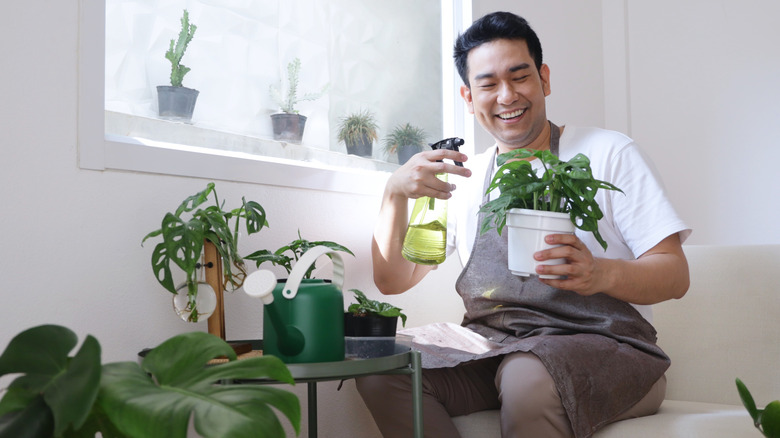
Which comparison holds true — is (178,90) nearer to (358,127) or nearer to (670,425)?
(358,127)

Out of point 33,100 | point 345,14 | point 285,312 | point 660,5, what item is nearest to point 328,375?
point 285,312

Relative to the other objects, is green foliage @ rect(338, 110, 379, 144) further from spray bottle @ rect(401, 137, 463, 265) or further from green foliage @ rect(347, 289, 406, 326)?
green foliage @ rect(347, 289, 406, 326)

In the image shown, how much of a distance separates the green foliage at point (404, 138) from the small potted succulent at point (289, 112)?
367 mm

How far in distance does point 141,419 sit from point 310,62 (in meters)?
1.34

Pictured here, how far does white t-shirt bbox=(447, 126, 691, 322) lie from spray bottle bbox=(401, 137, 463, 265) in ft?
0.42

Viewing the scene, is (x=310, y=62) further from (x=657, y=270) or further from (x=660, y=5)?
(x=660, y=5)

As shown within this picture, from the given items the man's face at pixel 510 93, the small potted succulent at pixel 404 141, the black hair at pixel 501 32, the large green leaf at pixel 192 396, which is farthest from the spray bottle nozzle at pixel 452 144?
the large green leaf at pixel 192 396

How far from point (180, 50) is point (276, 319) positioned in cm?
66

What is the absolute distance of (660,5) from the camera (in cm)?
289

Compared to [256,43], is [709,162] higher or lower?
lower

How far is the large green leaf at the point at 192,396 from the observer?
0.51 meters

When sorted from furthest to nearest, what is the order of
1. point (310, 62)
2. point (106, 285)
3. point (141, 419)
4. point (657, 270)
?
point (310, 62) → point (657, 270) → point (106, 285) → point (141, 419)

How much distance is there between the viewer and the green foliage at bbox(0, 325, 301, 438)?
1.65ft

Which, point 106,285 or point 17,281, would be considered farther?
point 106,285
